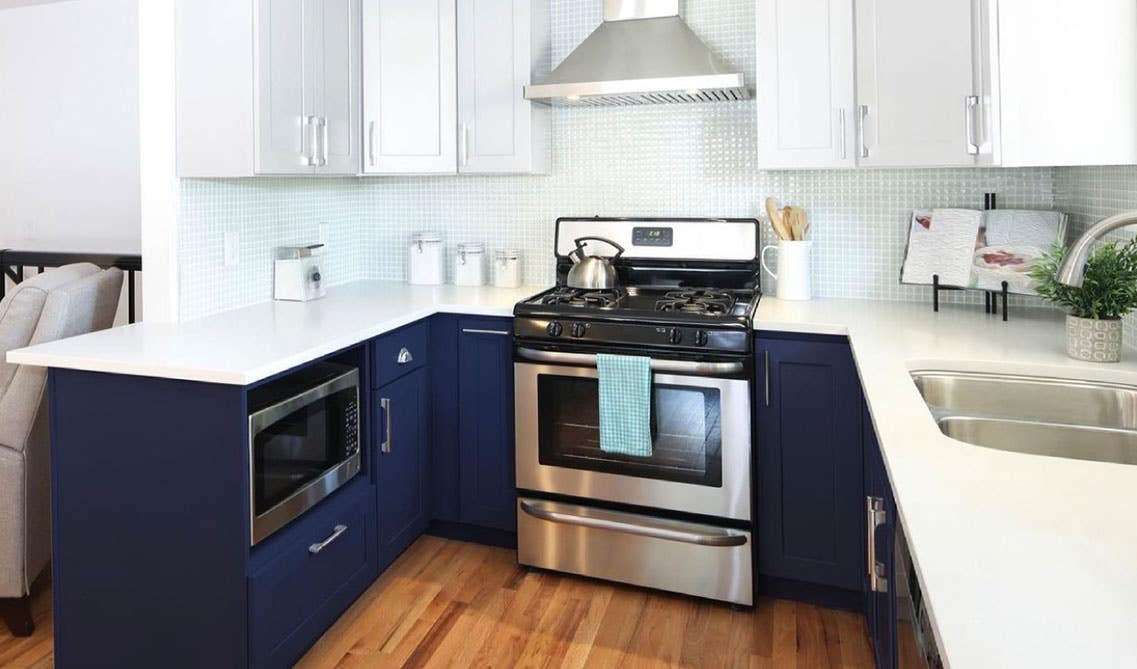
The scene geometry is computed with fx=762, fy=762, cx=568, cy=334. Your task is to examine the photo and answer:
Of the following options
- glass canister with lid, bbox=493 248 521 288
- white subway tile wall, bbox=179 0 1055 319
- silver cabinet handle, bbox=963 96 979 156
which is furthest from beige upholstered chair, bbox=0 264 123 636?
silver cabinet handle, bbox=963 96 979 156

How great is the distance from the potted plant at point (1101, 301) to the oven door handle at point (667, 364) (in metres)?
0.86

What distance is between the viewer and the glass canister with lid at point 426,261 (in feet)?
10.9

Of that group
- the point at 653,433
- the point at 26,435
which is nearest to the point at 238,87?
the point at 26,435

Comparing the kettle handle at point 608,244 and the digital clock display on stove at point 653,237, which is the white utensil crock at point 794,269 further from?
the kettle handle at point 608,244

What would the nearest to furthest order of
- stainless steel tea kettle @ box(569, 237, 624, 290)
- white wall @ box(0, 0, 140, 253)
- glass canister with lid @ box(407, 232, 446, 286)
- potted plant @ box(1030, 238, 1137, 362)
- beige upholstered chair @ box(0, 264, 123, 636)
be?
potted plant @ box(1030, 238, 1137, 362)
beige upholstered chair @ box(0, 264, 123, 636)
stainless steel tea kettle @ box(569, 237, 624, 290)
glass canister with lid @ box(407, 232, 446, 286)
white wall @ box(0, 0, 140, 253)

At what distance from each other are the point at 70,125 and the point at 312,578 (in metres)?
3.26

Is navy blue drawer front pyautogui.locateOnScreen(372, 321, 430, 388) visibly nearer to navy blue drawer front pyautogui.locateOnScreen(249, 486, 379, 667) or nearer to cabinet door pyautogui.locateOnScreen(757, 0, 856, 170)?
navy blue drawer front pyautogui.locateOnScreen(249, 486, 379, 667)

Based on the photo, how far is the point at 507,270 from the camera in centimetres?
318

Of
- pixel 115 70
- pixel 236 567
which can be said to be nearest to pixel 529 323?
pixel 236 567

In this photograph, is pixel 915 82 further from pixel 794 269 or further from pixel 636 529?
pixel 636 529

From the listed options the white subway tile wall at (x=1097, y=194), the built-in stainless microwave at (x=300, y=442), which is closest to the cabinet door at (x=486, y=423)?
the built-in stainless microwave at (x=300, y=442)

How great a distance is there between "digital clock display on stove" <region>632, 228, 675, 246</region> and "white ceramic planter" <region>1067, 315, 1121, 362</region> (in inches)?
56.9

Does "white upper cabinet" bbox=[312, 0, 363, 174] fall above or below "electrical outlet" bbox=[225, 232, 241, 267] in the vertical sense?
above

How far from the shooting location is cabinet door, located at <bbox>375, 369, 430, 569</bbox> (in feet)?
8.29
